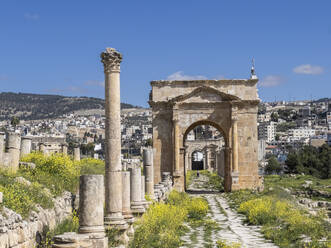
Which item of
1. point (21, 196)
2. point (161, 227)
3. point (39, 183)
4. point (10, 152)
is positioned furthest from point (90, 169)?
point (21, 196)

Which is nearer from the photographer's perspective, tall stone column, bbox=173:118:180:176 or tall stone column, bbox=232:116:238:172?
tall stone column, bbox=232:116:238:172

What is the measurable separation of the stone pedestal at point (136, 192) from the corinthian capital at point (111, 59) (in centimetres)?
374

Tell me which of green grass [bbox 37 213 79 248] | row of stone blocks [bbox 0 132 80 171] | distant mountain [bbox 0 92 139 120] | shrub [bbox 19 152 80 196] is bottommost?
green grass [bbox 37 213 79 248]

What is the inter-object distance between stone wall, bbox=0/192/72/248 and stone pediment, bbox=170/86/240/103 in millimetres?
16389

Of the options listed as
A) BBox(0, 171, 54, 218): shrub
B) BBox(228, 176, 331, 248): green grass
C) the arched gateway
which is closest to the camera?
BBox(0, 171, 54, 218): shrub

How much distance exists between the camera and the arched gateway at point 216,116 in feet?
92.4

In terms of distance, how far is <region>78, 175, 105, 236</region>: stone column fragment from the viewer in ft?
31.3

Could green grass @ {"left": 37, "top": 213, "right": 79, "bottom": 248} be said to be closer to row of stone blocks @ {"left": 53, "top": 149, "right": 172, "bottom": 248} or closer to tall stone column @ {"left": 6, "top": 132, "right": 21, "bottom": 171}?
row of stone blocks @ {"left": 53, "top": 149, "right": 172, "bottom": 248}

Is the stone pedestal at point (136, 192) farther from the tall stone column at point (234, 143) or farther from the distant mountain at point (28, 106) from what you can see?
the distant mountain at point (28, 106)

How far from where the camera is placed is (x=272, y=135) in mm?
170375

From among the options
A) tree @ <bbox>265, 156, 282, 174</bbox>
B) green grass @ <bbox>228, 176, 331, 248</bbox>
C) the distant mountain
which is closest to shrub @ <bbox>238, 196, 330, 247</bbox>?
green grass @ <bbox>228, 176, 331, 248</bbox>

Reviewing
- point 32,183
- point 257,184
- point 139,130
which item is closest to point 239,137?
point 257,184

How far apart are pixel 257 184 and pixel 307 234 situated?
15400 mm

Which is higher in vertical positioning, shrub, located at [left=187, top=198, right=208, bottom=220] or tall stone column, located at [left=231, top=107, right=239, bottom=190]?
tall stone column, located at [left=231, top=107, right=239, bottom=190]
